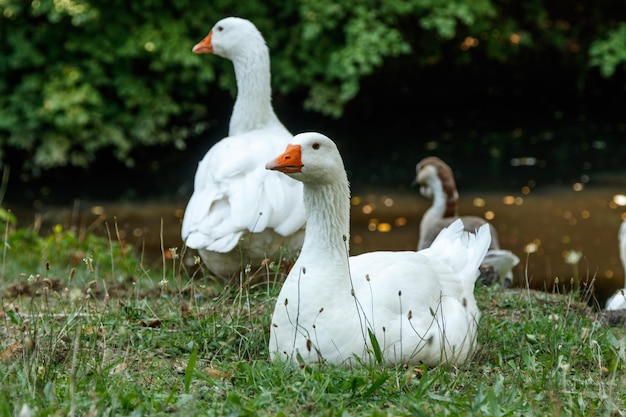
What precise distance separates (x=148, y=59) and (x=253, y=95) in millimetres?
9243

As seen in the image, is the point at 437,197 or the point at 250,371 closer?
the point at 250,371

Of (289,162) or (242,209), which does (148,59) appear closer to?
(242,209)

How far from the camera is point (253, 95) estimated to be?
25.8 ft

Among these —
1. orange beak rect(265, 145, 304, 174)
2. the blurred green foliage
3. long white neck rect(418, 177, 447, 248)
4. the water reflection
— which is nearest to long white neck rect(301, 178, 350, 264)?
orange beak rect(265, 145, 304, 174)

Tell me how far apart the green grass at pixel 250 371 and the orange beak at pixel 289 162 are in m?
0.95

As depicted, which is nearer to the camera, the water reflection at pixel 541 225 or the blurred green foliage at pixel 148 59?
the water reflection at pixel 541 225

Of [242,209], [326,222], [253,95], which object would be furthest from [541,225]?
[326,222]

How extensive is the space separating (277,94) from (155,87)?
3258mm

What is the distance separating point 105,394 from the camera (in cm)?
390

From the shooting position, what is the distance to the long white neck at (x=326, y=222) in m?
4.86

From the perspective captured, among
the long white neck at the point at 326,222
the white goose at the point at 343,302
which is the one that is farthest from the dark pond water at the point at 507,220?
the long white neck at the point at 326,222

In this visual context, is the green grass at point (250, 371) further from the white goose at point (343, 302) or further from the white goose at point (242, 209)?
the white goose at point (242, 209)

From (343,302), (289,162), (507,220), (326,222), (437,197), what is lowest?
(507,220)

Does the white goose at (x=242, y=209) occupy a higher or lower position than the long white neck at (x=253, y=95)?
lower
